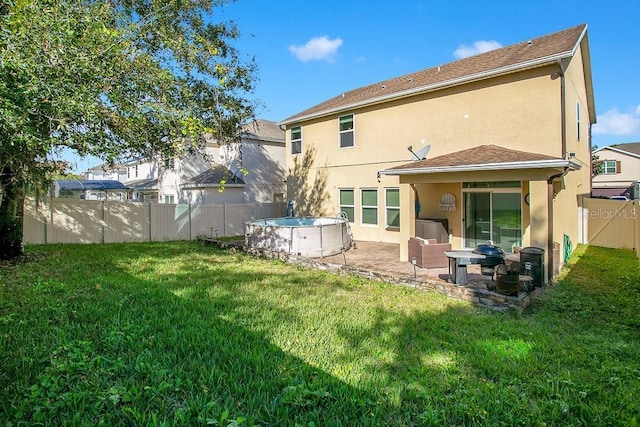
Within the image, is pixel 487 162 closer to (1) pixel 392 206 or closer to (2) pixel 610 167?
(1) pixel 392 206

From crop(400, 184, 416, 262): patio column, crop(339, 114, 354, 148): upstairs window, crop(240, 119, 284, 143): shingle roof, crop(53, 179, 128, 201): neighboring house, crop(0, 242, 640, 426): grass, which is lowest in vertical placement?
crop(0, 242, 640, 426): grass

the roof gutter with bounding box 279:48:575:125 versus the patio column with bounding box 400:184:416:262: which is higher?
the roof gutter with bounding box 279:48:575:125

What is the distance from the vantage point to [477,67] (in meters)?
12.5

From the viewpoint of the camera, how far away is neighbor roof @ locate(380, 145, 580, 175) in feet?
27.7

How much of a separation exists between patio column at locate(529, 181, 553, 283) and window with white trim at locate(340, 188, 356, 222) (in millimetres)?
8773

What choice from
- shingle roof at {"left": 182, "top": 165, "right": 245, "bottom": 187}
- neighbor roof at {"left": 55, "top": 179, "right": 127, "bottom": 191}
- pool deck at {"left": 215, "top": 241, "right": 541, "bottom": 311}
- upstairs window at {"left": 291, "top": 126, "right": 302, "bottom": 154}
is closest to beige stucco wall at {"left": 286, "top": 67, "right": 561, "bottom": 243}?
upstairs window at {"left": 291, "top": 126, "right": 302, "bottom": 154}

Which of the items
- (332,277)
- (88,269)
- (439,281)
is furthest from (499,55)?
(88,269)

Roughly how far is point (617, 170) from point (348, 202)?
1415 inches

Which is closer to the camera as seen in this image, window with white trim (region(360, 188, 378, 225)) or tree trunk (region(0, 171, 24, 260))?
tree trunk (region(0, 171, 24, 260))

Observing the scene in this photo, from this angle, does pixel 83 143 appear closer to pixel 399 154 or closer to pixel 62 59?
pixel 62 59

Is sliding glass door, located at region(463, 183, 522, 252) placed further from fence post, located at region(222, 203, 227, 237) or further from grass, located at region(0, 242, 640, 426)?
fence post, located at region(222, 203, 227, 237)

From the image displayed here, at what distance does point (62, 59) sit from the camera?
6.68 metres

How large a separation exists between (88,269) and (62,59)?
207 inches

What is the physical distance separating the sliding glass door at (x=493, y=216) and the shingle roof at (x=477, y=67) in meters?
3.73
